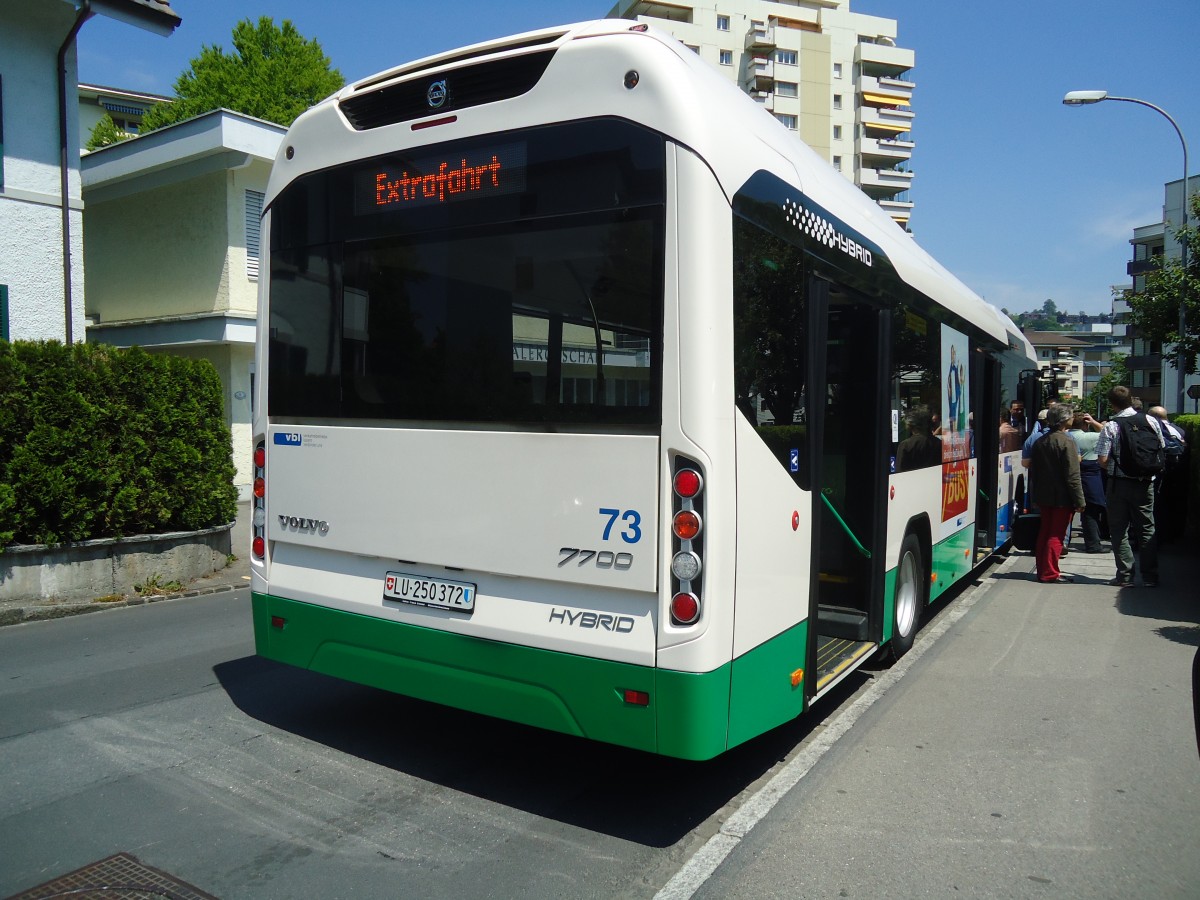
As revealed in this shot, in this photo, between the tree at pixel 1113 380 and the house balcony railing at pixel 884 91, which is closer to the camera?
the house balcony railing at pixel 884 91

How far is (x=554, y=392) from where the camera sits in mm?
4121

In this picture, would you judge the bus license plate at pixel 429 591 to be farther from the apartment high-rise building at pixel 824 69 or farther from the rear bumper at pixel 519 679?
the apartment high-rise building at pixel 824 69

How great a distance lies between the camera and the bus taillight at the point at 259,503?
5270 millimetres

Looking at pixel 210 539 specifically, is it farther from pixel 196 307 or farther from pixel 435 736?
pixel 196 307

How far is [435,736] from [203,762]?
1206 mm

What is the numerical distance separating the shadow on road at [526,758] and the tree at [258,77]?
30284 mm

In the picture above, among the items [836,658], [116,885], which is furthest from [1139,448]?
[116,885]

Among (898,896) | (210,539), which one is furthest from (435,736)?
(210,539)

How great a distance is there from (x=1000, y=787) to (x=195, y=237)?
61.9 feet

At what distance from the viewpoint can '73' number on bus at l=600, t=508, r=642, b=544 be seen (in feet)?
12.7

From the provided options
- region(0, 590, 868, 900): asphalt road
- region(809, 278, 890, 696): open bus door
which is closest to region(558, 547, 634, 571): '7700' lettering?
region(0, 590, 868, 900): asphalt road

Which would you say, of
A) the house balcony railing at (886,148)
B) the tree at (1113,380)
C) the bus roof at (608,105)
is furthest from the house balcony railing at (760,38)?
the bus roof at (608,105)

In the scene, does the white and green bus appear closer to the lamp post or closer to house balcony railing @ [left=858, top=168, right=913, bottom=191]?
the lamp post

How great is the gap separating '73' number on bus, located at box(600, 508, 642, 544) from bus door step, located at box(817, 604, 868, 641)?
2624 mm
